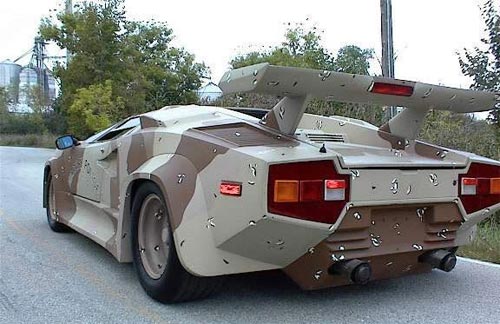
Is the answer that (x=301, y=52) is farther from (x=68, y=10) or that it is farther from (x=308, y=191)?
(x=308, y=191)

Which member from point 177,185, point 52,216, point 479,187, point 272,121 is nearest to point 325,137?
point 272,121

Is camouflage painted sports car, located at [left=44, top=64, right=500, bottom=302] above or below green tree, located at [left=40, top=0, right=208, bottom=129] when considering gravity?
below

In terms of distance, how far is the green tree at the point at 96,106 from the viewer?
2320 cm

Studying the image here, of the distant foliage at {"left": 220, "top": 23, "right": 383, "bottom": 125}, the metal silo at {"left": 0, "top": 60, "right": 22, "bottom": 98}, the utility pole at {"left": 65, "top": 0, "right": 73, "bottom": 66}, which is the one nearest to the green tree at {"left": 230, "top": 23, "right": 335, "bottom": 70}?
the distant foliage at {"left": 220, "top": 23, "right": 383, "bottom": 125}

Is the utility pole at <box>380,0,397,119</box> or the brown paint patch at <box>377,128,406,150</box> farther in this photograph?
the utility pole at <box>380,0,397,119</box>

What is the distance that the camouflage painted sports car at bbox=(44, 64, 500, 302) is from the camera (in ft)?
11.1

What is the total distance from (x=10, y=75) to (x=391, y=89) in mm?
62910

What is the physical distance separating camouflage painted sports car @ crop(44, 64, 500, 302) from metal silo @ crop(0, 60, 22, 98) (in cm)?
5539

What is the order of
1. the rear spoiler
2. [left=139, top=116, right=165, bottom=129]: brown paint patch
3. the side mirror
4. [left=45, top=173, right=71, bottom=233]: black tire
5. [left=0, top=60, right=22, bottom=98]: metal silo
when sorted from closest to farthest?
1. the rear spoiler
2. [left=139, top=116, right=165, bottom=129]: brown paint patch
3. the side mirror
4. [left=45, top=173, right=71, bottom=233]: black tire
5. [left=0, top=60, right=22, bottom=98]: metal silo

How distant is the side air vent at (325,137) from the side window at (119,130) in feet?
5.27

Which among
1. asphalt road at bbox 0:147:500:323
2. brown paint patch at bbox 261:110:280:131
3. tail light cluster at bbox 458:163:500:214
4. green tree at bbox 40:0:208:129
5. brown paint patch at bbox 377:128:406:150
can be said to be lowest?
asphalt road at bbox 0:147:500:323

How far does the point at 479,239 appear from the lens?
6.34 meters

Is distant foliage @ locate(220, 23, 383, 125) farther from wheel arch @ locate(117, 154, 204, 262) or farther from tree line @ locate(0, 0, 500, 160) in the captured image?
wheel arch @ locate(117, 154, 204, 262)

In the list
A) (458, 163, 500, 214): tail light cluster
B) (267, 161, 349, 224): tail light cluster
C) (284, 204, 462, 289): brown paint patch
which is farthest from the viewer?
(458, 163, 500, 214): tail light cluster
